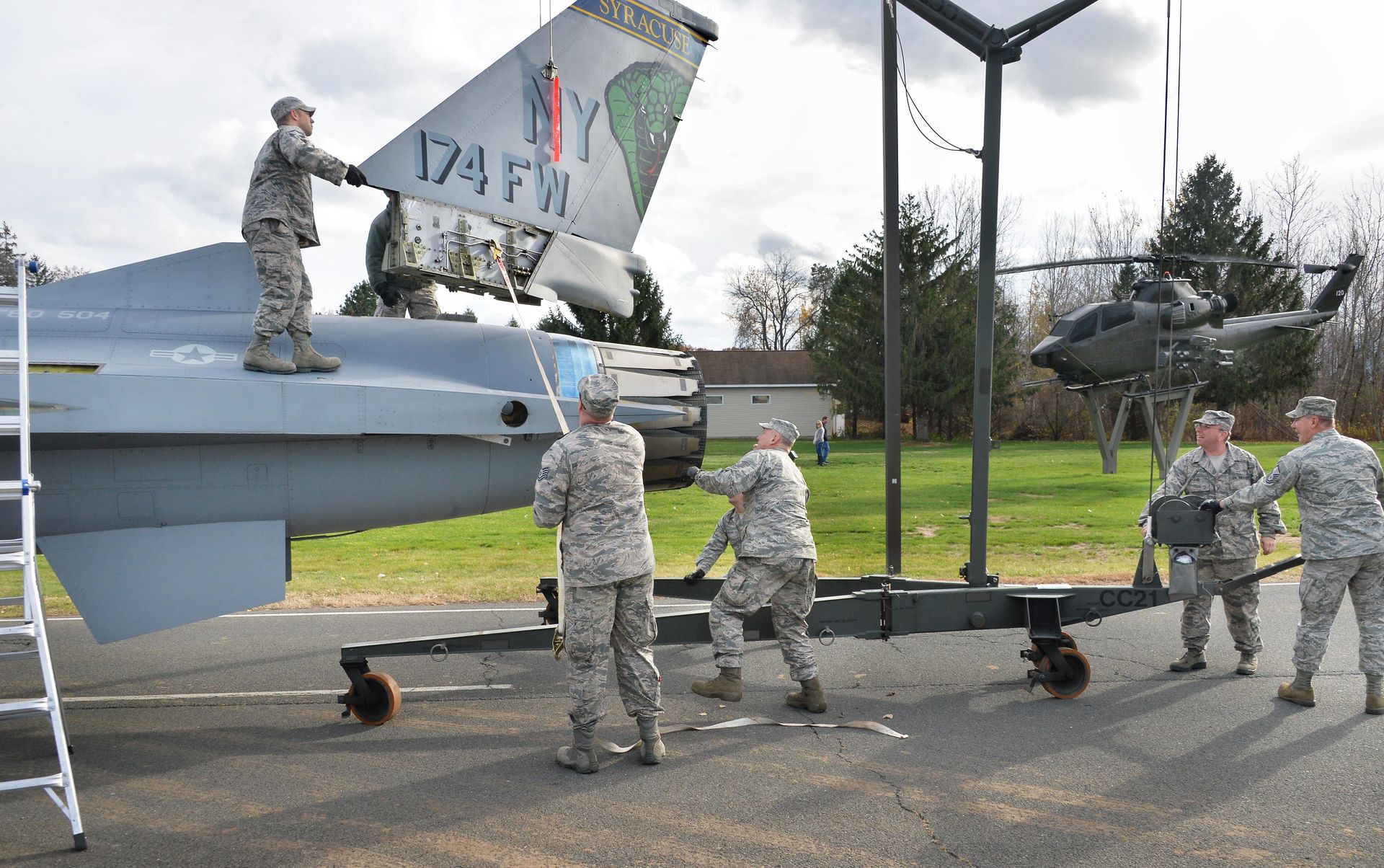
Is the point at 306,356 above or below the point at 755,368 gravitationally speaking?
below

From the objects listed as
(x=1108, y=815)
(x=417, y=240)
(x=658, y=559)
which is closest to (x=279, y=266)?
(x=417, y=240)

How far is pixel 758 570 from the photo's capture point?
16.0 ft

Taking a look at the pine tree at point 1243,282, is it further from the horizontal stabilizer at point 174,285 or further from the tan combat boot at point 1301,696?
the horizontal stabilizer at point 174,285

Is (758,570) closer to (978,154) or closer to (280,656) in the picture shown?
(978,154)

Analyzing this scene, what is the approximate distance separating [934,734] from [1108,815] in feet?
3.56

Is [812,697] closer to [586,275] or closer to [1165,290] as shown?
[586,275]

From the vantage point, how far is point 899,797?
12.2ft

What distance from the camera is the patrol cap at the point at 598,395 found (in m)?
4.15

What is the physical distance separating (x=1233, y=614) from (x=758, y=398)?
37.2 m

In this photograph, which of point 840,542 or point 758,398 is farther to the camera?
point 758,398

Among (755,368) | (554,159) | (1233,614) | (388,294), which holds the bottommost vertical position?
(1233,614)

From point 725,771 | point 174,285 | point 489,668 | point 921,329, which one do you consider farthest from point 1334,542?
point 921,329

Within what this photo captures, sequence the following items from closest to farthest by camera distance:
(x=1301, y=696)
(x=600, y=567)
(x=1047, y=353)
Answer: (x=600, y=567), (x=1301, y=696), (x=1047, y=353)

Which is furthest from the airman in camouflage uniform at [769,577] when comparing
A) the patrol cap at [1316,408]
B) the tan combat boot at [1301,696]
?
the patrol cap at [1316,408]
